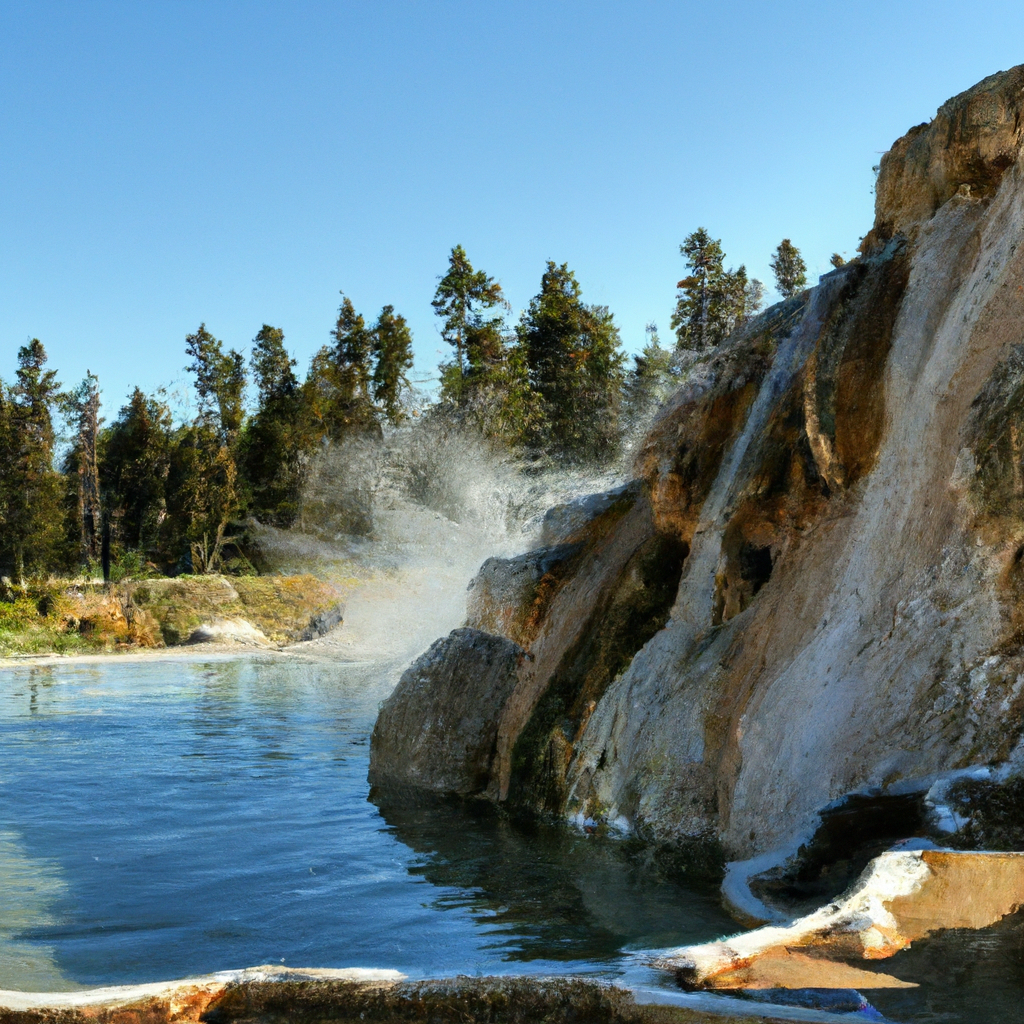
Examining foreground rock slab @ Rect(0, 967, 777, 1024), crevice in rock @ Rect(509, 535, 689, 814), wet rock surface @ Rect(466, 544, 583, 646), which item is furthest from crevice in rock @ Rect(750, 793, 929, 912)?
wet rock surface @ Rect(466, 544, 583, 646)

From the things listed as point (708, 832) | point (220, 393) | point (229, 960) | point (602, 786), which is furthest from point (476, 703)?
point (220, 393)

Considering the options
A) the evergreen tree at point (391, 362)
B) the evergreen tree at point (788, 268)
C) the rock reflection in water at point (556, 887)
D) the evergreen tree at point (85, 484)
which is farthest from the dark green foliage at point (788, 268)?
the rock reflection in water at point (556, 887)

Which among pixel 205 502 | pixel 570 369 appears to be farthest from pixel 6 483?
pixel 570 369

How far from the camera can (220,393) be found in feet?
148

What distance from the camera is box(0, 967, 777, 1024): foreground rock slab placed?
11.0 ft

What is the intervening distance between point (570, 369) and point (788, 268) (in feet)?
38.8

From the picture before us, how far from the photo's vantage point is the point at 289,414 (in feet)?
143

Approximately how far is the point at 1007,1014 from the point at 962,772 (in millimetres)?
1439

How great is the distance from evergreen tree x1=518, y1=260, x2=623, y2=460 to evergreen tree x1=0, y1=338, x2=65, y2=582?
52.6 feet

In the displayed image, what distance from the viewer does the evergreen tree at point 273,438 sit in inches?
1660

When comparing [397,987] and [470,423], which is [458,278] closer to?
[470,423]

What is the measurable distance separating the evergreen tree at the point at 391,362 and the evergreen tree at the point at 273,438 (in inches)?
134

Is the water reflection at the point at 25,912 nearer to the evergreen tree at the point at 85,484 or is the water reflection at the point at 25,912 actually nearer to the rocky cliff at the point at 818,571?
the rocky cliff at the point at 818,571

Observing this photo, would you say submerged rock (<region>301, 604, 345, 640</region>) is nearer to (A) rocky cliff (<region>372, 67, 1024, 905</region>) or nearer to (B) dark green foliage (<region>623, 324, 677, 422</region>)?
(B) dark green foliage (<region>623, 324, 677, 422</region>)
